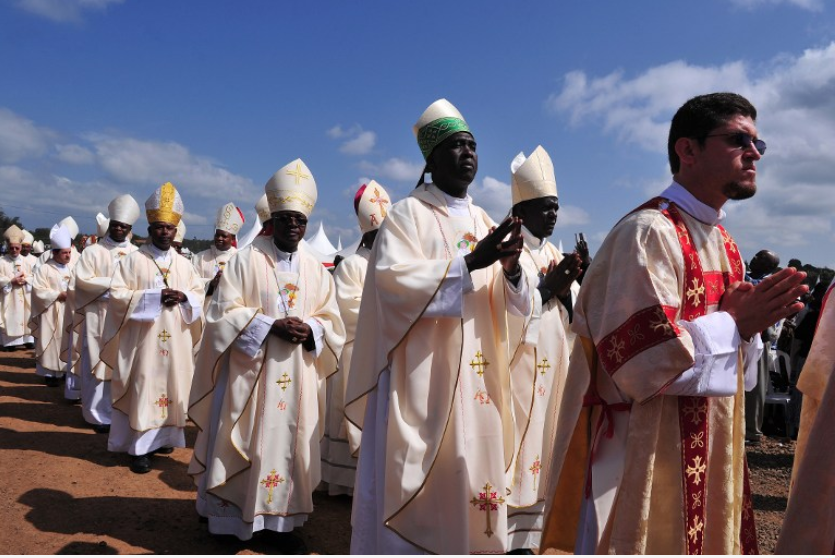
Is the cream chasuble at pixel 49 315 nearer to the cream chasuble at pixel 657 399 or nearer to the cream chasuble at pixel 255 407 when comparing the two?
the cream chasuble at pixel 255 407

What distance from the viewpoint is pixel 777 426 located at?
1155cm

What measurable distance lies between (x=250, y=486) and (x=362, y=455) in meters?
1.67

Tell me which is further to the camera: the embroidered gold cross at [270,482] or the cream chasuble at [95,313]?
the cream chasuble at [95,313]

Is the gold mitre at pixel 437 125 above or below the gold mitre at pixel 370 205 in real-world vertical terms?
below

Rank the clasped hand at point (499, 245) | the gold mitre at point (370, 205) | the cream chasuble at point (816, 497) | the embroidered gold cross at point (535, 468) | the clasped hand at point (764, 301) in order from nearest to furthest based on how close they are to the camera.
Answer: the cream chasuble at point (816, 497) < the clasped hand at point (764, 301) < the clasped hand at point (499, 245) < the embroidered gold cross at point (535, 468) < the gold mitre at point (370, 205)

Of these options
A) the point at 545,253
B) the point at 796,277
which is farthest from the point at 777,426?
the point at 796,277

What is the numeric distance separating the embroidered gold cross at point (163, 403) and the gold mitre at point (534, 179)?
4809mm

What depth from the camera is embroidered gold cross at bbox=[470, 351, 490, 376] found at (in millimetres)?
4051

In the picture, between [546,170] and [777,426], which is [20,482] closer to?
[546,170]

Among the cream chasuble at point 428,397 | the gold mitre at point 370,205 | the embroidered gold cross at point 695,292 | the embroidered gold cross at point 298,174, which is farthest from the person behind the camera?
the gold mitre at point 370,205

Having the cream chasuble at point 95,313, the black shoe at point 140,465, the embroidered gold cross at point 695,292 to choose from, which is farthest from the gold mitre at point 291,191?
the cream chasuble at point 95,313

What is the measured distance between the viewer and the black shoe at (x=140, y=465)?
7468 mm

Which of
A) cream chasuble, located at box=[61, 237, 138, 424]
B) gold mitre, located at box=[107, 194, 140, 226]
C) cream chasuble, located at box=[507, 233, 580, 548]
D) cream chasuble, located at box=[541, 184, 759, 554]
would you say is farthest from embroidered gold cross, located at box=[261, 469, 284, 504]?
gold mitre, located at box=[107, 194, 140, 226]

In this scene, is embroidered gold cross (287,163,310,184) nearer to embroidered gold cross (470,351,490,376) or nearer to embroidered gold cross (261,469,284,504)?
embroidered gold cross (261,469,284,504)
